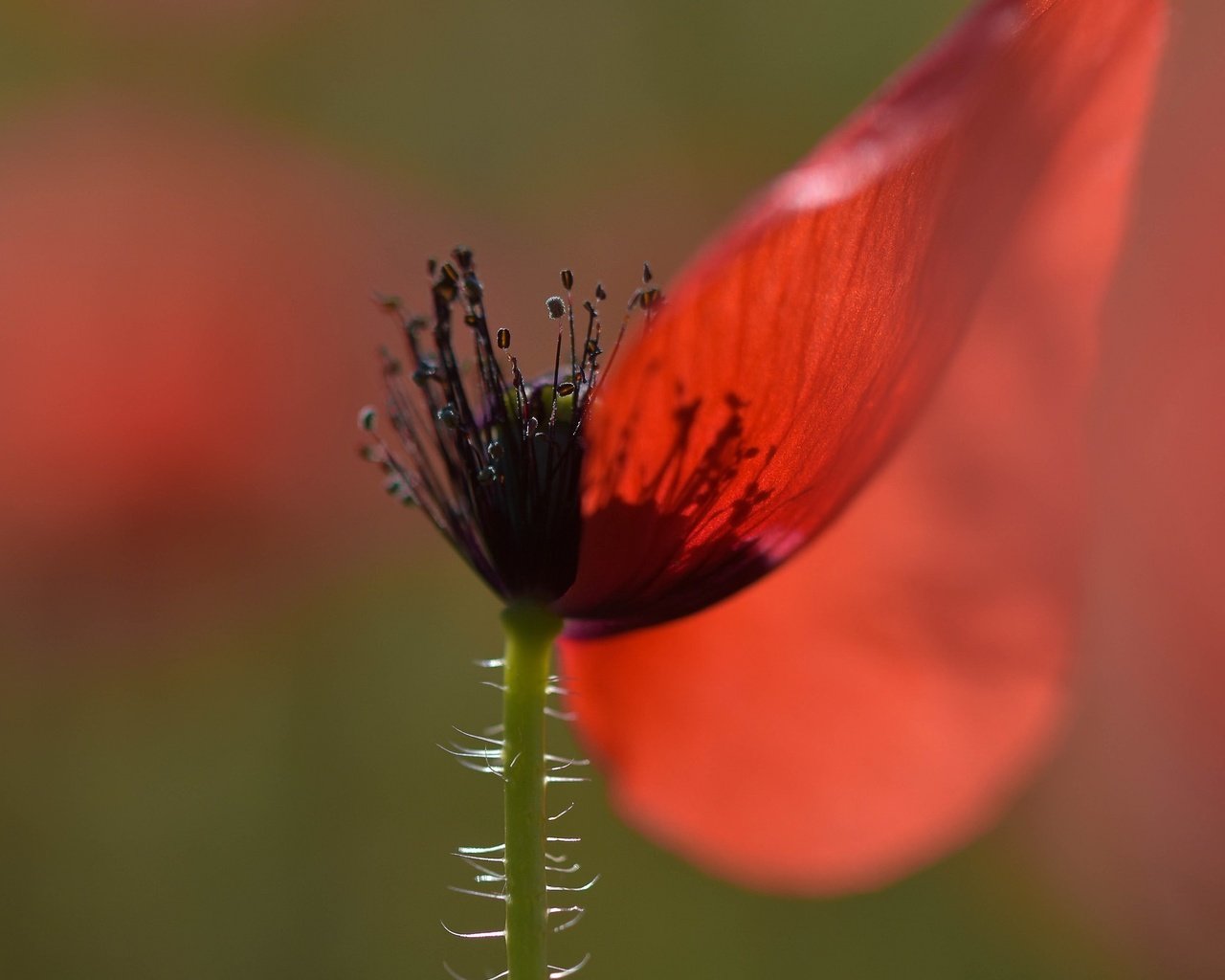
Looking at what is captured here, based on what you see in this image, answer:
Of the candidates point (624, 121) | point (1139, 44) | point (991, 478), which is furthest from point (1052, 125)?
point (624, 121)

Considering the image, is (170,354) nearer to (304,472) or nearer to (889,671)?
(304,472)

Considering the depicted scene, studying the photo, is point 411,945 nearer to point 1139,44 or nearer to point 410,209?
point 410,209

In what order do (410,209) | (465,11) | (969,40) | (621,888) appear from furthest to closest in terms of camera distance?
(465,11), (410,209), (621,888), (969,40)

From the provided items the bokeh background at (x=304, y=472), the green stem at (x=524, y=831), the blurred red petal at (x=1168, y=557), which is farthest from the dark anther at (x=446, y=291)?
the bokeh background at (x=304, y=472)

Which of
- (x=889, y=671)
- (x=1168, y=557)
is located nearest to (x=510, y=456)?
(x=889, y=671)

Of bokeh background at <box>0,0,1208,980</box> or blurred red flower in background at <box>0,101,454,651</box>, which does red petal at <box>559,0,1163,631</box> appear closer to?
bokeh background at <box>0,0,1208,980</box>

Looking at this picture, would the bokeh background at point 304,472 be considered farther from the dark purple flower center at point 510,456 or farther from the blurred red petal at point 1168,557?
the dark purple flower center at point 510,456
